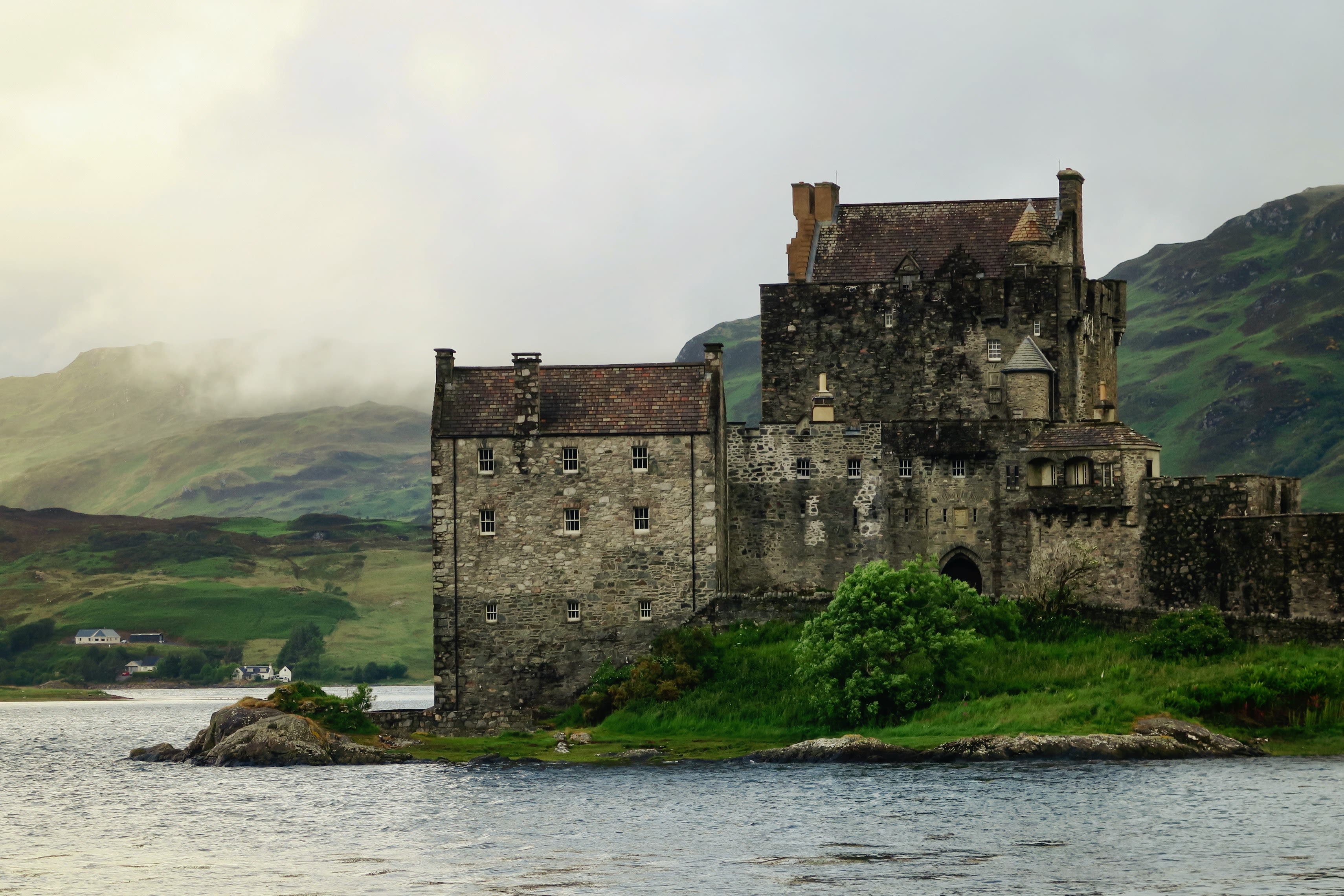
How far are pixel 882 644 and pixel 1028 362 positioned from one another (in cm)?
2077

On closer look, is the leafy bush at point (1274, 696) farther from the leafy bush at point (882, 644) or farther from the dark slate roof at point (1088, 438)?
the dark slate roof at point (1088, 438)

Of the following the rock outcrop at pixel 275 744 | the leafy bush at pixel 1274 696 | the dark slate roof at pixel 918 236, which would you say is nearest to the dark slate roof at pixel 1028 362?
the dark slate roof at pixel 918 236

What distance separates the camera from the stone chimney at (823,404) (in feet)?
279

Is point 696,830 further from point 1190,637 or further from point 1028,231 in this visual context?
point 1028,231

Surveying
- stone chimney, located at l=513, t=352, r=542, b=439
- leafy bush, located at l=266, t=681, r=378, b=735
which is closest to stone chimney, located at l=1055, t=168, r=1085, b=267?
stone chimney, located at l=513, t=352, r=542, b=439

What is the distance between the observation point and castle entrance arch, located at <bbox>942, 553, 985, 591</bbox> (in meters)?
81.6

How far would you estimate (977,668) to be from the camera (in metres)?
72.6

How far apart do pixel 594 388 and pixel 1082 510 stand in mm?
22737

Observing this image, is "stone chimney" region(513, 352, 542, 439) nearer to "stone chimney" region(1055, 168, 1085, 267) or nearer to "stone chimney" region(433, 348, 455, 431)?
"stone chimney" region(433, 348, 455, 431)

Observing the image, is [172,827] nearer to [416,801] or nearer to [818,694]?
[416,801]

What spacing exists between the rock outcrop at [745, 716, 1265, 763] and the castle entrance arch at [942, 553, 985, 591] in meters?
14.6

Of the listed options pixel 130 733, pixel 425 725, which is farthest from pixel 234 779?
pixel 130 733

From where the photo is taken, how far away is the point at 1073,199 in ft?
291

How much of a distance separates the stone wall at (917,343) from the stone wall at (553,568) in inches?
408
